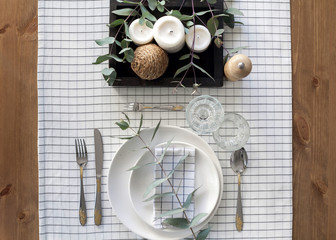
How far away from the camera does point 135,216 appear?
25.0 inches

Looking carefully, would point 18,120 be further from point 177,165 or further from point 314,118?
point 314,118

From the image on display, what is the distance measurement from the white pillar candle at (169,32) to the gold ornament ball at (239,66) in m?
0.10

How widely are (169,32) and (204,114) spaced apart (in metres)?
0.17

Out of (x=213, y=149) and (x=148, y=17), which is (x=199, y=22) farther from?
(x=213, y=149)

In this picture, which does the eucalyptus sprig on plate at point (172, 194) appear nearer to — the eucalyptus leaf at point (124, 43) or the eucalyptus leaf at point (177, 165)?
the eucalyptus leaf at point (177, 165)

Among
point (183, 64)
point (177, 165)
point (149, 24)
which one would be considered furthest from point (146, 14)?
point (177, 165)

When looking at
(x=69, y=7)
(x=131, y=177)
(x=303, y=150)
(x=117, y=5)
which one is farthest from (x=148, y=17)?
(x=303, y=150)

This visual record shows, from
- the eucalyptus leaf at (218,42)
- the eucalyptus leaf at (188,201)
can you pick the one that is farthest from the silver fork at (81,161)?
the eucalyptus leaf at (218,42)

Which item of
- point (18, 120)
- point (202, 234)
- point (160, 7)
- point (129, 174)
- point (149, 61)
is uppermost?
point (160, 7)

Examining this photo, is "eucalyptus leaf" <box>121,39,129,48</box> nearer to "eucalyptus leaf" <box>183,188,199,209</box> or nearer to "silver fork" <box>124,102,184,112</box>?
"silver fork" <box>124,102,184,112</box>

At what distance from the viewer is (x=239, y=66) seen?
58 cm

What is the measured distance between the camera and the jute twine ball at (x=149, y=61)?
1.83 feet

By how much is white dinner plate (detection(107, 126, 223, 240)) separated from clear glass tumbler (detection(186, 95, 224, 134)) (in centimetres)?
2

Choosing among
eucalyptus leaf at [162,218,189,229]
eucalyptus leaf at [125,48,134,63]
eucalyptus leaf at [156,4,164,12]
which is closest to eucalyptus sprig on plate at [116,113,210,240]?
eucalyptus leaf at [162,218,189,229]
